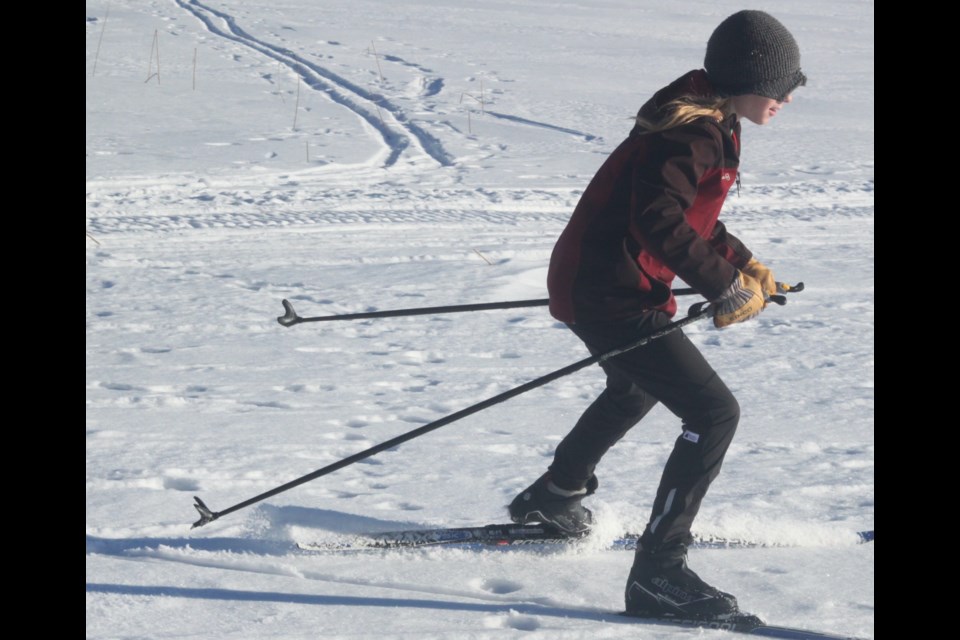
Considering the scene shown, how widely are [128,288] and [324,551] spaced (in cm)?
282

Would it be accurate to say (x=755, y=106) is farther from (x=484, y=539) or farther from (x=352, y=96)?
(x=352, y=96)

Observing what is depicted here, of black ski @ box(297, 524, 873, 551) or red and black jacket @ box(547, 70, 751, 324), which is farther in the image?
black ski @ box(297, 524, 873, 551)

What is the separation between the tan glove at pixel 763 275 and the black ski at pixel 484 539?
2.26 feet

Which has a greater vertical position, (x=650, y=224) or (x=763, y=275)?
(x=650, y=224)

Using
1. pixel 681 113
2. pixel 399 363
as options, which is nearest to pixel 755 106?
pixel 681 113

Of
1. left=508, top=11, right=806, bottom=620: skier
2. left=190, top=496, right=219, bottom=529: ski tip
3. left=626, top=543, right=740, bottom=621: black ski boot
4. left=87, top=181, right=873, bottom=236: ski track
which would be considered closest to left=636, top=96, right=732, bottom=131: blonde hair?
left=508, top=11, right=806, bottom=620: skier

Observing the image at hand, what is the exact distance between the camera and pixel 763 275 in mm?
2750

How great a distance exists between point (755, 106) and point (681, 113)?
0.25m

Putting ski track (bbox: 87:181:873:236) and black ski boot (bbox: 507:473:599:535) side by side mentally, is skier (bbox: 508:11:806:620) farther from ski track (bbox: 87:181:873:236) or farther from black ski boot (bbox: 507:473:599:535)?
ski track (bbox: 87:181:873:236)

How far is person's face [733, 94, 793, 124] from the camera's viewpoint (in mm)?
2539

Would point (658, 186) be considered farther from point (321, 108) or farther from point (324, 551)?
point (321, 108)

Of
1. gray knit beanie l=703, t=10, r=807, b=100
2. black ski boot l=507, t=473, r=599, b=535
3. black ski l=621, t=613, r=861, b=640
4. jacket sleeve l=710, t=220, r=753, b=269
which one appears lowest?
black ski l=621, t=613, r=861, b=640

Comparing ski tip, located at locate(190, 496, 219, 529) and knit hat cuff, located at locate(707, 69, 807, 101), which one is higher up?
knit hat cuff, located at locate(707, 69, 807, 101)
